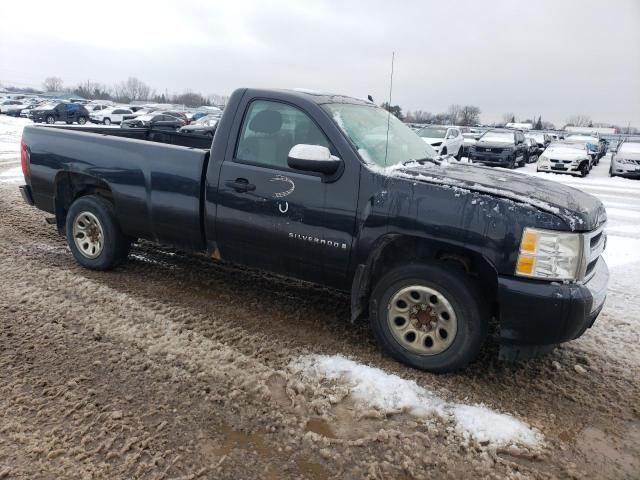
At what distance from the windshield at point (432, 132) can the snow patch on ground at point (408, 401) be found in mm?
16007

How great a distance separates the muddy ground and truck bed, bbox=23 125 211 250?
65 cm

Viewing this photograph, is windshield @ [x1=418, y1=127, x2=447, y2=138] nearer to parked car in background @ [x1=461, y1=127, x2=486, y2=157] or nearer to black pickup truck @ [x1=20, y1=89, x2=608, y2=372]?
parked car in background @ [x1=461, y1=127, x2=486, y2=157]

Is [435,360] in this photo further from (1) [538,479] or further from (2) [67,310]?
(2) [67,310]

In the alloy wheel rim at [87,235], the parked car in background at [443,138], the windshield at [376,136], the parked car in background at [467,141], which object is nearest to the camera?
the windshield at [376,136]

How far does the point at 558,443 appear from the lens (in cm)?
285

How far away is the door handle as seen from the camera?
3965 millimetres

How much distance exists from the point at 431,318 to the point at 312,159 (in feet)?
A: 4.53

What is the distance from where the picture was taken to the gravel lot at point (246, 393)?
2.58 metres

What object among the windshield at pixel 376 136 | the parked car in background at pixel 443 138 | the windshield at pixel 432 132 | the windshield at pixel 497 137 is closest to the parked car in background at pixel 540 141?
the windshield at pixel 497 137

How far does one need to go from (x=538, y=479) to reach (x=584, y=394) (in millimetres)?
1088

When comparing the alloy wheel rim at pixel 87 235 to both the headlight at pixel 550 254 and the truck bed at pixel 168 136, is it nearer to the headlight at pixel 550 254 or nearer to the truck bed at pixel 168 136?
the truck bed at pixel 168 136

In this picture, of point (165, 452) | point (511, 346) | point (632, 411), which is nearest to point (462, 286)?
point (511, 346)

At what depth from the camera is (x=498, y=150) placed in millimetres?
19859

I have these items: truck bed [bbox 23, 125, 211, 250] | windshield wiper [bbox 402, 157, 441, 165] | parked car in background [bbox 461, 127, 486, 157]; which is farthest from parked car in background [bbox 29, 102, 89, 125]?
windshield wiper [bbox 402, 157, 441, 165]
